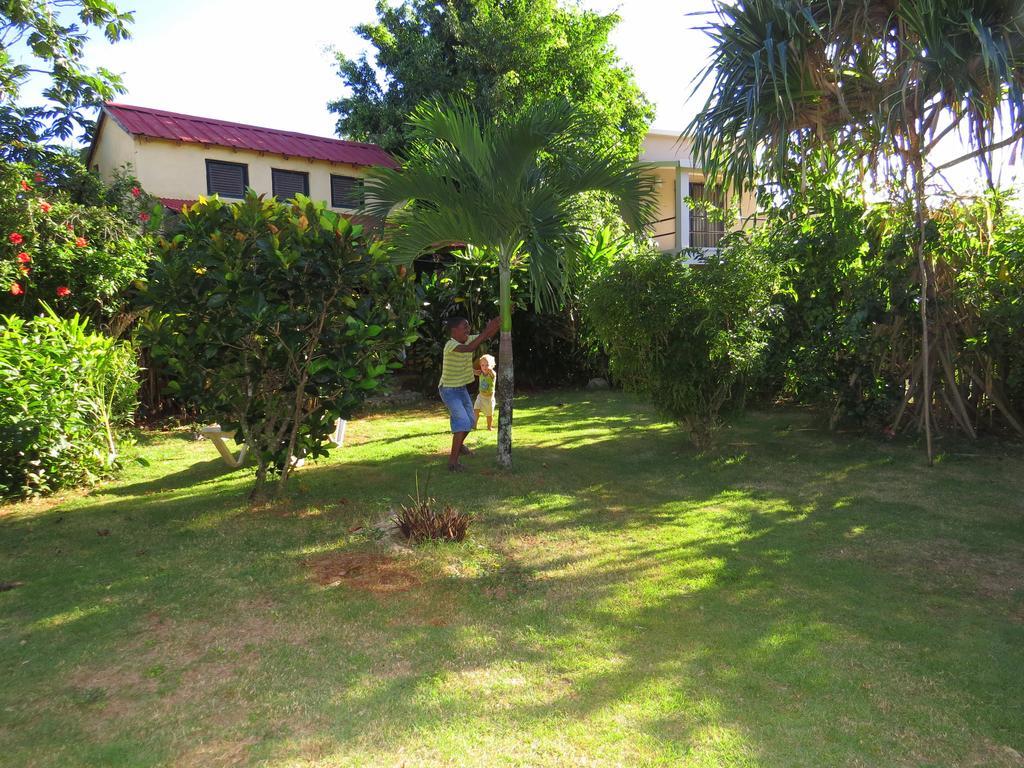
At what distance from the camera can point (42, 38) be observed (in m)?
9.05

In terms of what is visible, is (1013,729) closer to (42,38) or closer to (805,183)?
(805,183)

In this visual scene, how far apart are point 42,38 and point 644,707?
417 inches

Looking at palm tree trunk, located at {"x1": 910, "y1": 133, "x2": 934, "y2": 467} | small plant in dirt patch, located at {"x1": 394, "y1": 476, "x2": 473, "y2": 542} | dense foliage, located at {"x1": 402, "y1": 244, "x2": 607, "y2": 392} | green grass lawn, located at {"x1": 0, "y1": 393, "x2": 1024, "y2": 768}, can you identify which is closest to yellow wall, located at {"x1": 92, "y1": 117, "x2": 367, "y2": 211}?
dense foliage, located at {"x1": 402, "y1": 244, "x2": 607, "y2": 392}

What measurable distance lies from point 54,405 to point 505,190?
451cm

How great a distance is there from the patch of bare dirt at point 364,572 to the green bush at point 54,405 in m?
3.08

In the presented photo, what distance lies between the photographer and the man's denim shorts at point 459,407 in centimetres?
733

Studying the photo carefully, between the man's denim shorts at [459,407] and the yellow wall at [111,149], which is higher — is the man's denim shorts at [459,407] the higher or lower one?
the lower one

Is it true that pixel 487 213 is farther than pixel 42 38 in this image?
No

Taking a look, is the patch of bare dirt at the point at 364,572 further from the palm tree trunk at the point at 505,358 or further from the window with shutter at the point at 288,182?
the window with shutter at the point at 288,182

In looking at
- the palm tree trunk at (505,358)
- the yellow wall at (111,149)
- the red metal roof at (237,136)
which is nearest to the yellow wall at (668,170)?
the red metal roof at (237,136)

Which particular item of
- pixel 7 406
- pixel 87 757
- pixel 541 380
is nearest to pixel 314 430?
pixel 7 406

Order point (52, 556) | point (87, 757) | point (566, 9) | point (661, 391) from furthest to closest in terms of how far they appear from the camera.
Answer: point (566, 9)
point (661, 391)
point (52, 556)
point (87, 757)

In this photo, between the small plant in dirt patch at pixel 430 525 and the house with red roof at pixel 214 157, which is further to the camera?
the house with red roof at pixel 214 157

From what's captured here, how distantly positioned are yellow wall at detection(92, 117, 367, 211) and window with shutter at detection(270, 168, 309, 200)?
11cm
